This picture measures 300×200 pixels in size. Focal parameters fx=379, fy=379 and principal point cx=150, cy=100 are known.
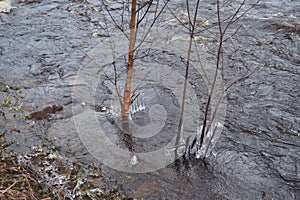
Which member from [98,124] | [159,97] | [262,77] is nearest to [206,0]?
[262,77]

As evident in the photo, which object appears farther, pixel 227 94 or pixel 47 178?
pixel 227 94

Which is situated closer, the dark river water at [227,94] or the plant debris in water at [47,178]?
the plant debris in water at [47,178]

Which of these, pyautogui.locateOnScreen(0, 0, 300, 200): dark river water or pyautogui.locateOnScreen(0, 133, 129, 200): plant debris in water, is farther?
pyautogui.locateOnScreen(0, 0, 300, 200): dark river water

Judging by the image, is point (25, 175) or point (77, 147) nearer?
point (25, 175)

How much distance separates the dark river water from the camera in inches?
153

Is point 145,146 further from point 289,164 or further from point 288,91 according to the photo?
point 288,91

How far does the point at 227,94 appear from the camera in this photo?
5.21 metres

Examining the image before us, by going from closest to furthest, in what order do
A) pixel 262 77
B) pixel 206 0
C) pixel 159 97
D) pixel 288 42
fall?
pixel 159 97 < pixel 262 77 < pixel 288 42 < pixel 206 0

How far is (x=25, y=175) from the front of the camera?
11.4ft

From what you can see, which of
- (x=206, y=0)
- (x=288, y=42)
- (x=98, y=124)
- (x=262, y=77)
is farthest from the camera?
(x=206, y=0)

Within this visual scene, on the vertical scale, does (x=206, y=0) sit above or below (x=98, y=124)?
above

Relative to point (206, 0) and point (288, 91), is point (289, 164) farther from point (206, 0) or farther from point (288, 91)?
point (206, 0)

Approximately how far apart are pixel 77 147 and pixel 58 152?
0.71ft

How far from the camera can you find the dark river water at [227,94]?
12.8 ft
